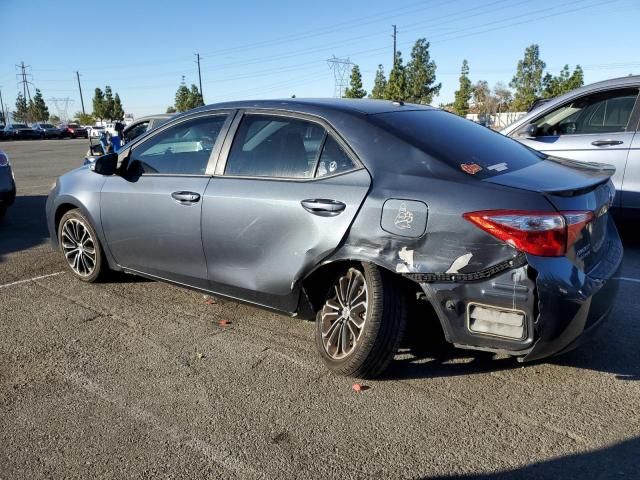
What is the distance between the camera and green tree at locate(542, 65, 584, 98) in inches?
1780

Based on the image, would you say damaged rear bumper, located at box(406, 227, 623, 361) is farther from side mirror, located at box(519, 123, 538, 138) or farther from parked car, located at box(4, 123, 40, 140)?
parked car, located at box(4, 123, 40, 140)

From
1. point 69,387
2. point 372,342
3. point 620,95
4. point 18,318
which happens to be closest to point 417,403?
point 372,342

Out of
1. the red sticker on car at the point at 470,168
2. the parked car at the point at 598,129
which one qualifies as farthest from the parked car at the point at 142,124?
the red sticker on car at the point at 470,168

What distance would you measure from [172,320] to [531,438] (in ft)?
8.65

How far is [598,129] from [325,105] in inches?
152

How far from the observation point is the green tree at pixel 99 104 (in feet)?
282

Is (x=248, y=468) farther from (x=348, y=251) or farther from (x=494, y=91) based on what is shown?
(x=494, y=91)

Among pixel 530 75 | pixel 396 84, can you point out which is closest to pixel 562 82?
pixel 530 75

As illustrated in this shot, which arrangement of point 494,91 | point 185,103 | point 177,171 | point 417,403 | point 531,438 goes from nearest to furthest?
1. point 531,438
2. point 417,403
3. point 177,171
4. point 185,103
5. point 494,91

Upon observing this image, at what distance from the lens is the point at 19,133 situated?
53.3 metres

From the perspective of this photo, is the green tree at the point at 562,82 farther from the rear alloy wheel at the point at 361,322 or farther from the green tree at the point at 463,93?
the rear alloy wheel at the point at 361,322

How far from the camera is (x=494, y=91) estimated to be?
287 ft

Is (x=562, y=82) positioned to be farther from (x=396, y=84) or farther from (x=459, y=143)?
(x=459, y=143)

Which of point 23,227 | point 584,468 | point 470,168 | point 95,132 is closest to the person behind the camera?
point 584,468
